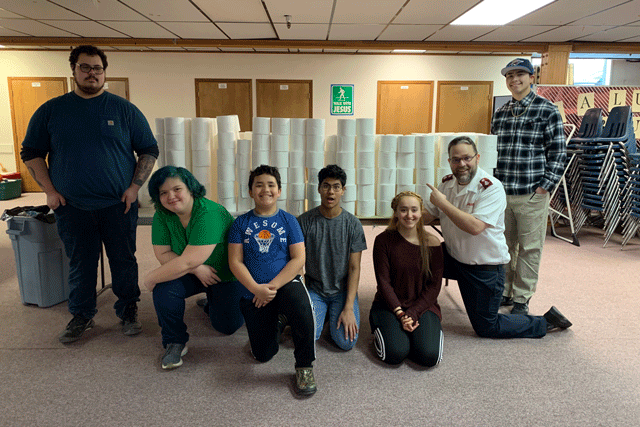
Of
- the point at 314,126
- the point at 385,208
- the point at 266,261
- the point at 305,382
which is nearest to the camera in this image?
the point at 305,382

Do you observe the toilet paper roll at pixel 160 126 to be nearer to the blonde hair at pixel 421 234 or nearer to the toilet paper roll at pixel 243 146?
the toilet paper roll at pixel 243 146

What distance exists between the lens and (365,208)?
9.52 feet

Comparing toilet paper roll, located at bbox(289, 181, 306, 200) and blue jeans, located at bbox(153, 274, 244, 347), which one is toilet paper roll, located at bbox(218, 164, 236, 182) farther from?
blue jeans, located at bbox(153, 274, 244, 347)

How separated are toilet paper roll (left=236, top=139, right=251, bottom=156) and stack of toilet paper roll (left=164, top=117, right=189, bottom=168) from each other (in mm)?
369

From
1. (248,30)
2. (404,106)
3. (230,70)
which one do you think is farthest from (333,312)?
(230,70)

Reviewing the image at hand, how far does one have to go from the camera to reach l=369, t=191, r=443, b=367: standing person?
233 centimetres

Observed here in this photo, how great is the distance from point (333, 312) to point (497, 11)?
178 inches

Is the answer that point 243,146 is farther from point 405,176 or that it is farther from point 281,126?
point 405,176

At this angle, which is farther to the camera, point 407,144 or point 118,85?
point 118,85

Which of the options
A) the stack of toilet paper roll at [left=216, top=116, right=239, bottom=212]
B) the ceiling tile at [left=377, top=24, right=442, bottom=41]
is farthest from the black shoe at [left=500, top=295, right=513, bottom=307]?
the ceiling tile at [left=377, top=24, right=442, bottom=41]

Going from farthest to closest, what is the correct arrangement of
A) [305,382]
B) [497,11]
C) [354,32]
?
[354,32] → [497,11] → [305,382]

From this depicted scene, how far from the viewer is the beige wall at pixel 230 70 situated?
313 inches

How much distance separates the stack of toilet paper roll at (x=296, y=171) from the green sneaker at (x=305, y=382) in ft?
3.54

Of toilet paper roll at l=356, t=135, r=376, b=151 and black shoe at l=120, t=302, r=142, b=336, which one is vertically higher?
toilet paper roll at l=356, t=135, r=376, b=151
